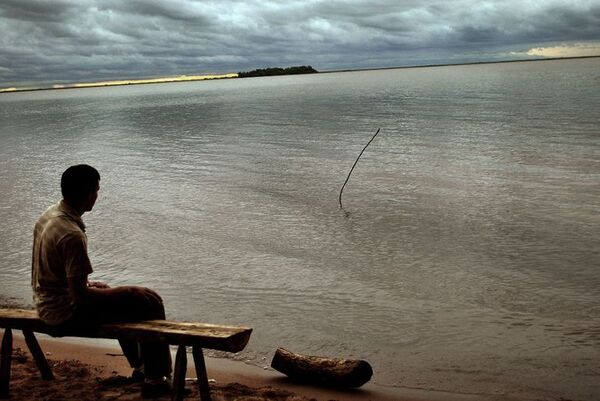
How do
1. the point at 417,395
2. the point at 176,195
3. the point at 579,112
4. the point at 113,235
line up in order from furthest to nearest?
the point at 579,112 → the point at 176,195 → the point at 113,235 → the point at 417,395

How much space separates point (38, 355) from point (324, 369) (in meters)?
2.71

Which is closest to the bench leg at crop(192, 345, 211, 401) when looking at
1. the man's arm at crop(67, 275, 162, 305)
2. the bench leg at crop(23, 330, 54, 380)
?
the man's arm at crop(67, 275, 162, 305)

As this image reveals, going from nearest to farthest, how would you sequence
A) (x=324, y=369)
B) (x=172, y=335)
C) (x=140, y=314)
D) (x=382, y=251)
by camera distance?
(x=172, y=335), (x=140, y=314), (x=324, y=369), (x=382, y=251)

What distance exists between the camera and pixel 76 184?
173 inches

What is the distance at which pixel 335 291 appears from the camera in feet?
28.6

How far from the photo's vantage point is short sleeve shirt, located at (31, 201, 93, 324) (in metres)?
4.30

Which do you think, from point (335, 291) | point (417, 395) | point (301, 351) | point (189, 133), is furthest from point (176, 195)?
point (189, 133)

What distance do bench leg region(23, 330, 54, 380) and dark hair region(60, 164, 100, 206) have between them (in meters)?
1.65

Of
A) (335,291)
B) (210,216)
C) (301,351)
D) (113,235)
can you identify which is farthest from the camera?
(210,216)

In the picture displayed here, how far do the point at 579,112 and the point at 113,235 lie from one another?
1294 inches

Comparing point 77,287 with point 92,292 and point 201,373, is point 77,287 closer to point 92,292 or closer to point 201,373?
point 92,292

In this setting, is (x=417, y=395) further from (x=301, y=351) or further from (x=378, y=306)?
(x=378, y=306)

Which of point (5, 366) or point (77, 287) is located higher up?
point (77, 287)

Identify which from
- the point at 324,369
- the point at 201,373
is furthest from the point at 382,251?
the point at 201,373
